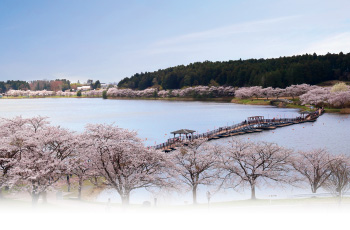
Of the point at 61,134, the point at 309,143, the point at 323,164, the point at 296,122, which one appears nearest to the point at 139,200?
the point at 61,134

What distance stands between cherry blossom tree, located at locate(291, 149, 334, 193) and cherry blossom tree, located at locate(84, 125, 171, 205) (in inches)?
497

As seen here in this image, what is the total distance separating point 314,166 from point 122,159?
16998mm

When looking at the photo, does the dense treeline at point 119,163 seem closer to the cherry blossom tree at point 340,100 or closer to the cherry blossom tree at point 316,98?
the cherry blossom tree at point 340,100

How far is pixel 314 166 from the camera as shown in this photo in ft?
94.9

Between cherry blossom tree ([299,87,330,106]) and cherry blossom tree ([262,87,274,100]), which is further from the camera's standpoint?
cherry blossom tree ([262,87,274,100])

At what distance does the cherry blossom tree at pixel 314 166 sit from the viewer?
28156mm

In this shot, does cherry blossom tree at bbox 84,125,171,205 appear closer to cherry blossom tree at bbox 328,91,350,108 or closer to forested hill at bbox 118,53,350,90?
cherry blossom tree at bbox 328,91,350,108

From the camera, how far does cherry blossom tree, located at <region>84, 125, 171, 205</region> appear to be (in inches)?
985

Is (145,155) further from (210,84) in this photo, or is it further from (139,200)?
(210,84)

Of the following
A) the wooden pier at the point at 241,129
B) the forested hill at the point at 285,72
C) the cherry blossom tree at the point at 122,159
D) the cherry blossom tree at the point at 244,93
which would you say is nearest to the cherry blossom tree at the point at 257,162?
the cherry blossom tree at the point at 122,159

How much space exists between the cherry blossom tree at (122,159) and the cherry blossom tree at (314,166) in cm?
1263

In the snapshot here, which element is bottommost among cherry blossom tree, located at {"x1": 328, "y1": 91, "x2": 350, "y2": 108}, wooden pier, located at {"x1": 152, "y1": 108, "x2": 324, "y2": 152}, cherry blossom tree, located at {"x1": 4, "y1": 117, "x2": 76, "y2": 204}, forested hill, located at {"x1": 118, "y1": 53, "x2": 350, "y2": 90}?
wooden pier, located at {"x1": 152, "y1": 108, "x2": 324, "y2": 152}

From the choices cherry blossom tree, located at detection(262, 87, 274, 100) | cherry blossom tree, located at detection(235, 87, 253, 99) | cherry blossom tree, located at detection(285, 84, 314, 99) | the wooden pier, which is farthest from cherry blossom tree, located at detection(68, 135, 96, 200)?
cherry blossom tree, located at detection(235, 87, 253, 99)

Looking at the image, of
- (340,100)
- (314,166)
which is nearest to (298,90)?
(340,100)
